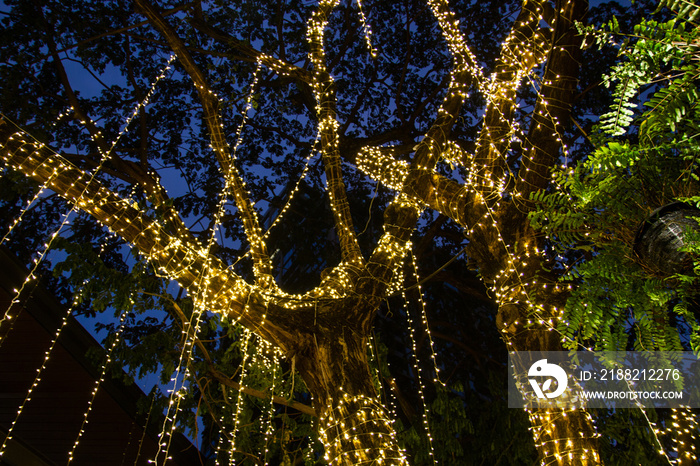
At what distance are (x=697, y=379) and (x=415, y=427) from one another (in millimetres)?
2587

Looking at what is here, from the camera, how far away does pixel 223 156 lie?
11.1ft

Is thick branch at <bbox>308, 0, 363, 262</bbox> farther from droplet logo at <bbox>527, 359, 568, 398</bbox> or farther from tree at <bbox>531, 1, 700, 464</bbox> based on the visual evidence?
tree at <bbox>531, 1, 700, 464</bbox>

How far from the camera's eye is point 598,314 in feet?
4.62

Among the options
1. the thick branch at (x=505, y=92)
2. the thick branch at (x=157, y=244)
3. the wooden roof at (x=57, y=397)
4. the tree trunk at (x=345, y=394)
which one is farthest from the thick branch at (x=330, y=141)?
the wooden roof at (x=57, y=397)

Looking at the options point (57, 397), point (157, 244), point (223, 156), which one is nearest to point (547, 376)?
point (157, 244)

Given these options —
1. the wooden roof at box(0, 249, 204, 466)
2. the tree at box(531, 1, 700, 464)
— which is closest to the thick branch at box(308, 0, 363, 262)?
the tree at box(531, 1, 700, 464)

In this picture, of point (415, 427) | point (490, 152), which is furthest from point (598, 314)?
point (415, 427)

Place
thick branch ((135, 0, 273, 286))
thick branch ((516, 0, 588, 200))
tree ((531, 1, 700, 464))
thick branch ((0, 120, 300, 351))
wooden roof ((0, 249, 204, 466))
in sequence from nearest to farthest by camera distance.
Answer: tree ((531, 1, 700, 464)) → thick branch ((0, 120, 300, 351)) → thick branch ((516, 0, 588, 200)) → thick branch ((135, 0, 273, 286)) → wooden roof ((0, 249, 204, 466))

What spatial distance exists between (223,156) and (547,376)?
2.68 meters

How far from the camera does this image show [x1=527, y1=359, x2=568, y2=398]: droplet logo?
2.05 m

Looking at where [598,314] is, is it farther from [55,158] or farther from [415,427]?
[415,427]

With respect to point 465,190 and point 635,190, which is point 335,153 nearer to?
point 465,190

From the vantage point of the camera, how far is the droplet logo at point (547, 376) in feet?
6.74

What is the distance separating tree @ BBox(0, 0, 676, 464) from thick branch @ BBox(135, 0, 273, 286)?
0.01m
